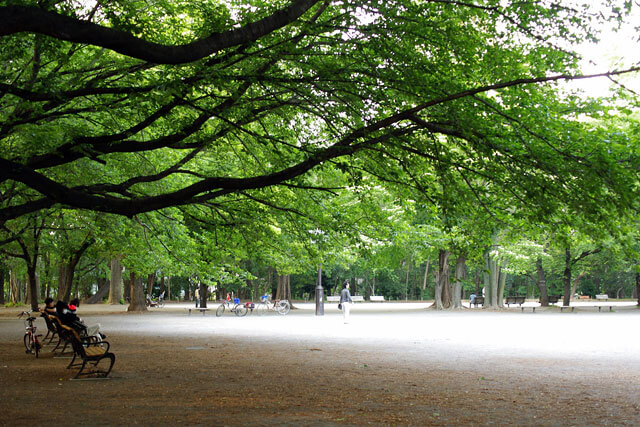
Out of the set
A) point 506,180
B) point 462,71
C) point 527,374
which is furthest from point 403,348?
point 462,71

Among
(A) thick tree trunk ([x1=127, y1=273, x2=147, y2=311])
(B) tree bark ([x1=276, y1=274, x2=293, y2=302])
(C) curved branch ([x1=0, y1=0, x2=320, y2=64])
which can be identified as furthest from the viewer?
(B) tree bark ([x1=276, y1=274, x2=293, y2=302])

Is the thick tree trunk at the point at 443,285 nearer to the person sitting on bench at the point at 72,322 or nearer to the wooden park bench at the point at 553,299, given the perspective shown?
the wooden park bench at the point at 553,299

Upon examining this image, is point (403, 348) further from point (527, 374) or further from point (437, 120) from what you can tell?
point (437, 120)

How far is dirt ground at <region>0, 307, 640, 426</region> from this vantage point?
282 inches

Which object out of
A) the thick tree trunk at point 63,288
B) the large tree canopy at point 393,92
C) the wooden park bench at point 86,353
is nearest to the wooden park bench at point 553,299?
Answer: the thick tree trunk at point 63,288

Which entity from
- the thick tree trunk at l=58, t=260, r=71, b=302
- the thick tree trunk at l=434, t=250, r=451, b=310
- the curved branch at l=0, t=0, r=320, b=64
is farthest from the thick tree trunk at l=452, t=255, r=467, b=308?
the curved branch at l=0, t=0, r=320, b=64

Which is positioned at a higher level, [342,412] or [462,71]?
[462,71]

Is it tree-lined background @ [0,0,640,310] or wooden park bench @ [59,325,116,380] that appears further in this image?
wooden park bench @ [59,325,116,380]

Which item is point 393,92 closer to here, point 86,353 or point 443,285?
point 86,353

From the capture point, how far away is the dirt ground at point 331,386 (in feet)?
23.5

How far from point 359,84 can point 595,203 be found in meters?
3.92

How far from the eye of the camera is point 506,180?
33.1 ft

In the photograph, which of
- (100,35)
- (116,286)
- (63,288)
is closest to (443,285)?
(63,288)

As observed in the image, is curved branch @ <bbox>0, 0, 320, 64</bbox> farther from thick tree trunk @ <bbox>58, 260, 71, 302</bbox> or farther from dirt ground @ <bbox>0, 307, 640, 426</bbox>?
thick tree trunk @ <bbox>58, 260, 71, 302</bbox>
